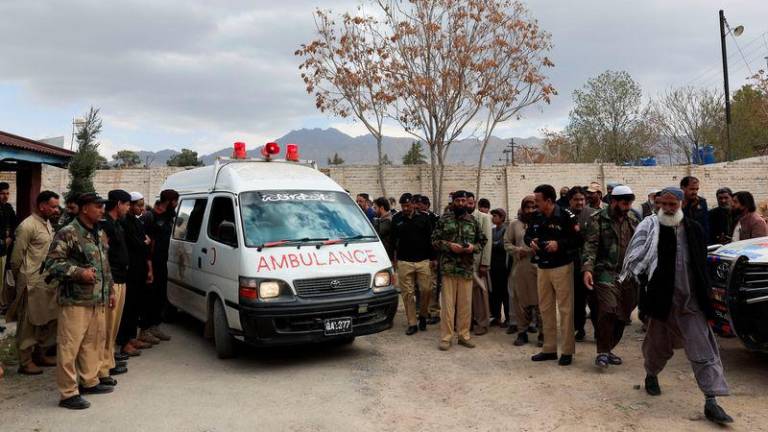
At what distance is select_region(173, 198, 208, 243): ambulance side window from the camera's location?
270 inches

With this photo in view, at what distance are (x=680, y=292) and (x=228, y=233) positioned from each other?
4.26 m

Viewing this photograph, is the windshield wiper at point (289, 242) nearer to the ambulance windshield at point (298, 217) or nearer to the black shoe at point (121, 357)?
the ambulance windshield at point (298, 217)

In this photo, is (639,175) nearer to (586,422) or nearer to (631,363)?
(631,363)

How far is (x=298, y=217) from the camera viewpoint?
610 centimetres

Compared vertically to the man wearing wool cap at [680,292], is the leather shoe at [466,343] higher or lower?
lower

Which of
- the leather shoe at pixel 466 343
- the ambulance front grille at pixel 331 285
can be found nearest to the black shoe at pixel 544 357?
the leather shoe at pixel 466 343

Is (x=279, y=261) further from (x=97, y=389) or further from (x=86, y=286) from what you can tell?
(x=97, y=389)

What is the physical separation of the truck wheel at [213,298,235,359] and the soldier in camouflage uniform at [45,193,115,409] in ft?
4.12

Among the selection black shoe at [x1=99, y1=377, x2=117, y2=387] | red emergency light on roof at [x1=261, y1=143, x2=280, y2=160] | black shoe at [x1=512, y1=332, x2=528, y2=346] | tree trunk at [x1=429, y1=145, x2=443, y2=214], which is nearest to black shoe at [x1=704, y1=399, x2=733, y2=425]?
black shoe at [x1=512, y1=332, x2=528, y2=346]

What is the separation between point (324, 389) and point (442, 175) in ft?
45.1

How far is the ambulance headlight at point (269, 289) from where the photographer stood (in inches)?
210

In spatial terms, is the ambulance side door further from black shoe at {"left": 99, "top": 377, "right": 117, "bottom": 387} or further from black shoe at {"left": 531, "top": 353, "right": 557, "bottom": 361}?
black shoe at {"left": 531, "top": 353, "right": 557, "bottom": 361}

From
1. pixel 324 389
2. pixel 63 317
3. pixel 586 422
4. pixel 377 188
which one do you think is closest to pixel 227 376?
pixel 324 389

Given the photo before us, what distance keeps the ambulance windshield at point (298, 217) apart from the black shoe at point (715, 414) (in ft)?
11.7
